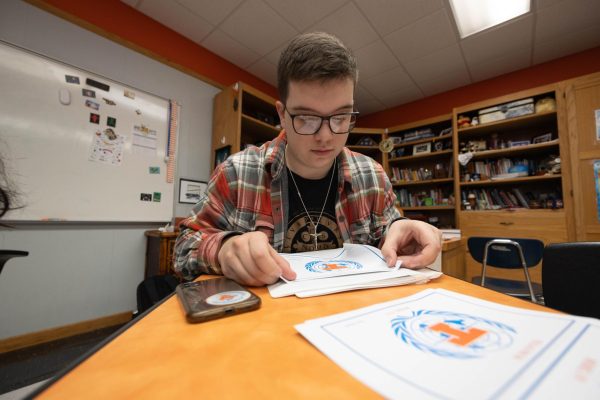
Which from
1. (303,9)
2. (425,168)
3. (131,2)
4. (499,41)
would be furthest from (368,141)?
(131,2)

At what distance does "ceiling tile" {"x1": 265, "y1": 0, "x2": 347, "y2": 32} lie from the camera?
6.18 feet

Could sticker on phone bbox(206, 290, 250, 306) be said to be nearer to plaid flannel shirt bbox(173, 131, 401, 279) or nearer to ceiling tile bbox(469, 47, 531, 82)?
plaid flannel shirt bbox(173, 131, 401, 279)

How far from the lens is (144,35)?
2.03m

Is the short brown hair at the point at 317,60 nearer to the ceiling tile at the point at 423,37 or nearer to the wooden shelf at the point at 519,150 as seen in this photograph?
the ceiling tile at the point at 423,37

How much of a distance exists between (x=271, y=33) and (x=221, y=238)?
237 cm

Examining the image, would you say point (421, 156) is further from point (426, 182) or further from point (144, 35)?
point (144, 35)

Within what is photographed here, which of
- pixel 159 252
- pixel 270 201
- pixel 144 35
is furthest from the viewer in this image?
pixel 144 35

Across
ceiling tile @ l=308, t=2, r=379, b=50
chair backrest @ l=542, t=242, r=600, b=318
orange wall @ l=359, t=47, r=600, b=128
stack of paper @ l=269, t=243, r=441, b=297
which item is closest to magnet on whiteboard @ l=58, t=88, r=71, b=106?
ceiling tile @ l=308, t=2, r=379, b=50

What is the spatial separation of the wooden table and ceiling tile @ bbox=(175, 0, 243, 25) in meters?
2.39

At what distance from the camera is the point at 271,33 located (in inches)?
87.5

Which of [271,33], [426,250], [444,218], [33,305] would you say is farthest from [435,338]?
[444,218]

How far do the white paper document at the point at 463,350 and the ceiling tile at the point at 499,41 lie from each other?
2.99 m

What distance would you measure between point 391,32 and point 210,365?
278cm

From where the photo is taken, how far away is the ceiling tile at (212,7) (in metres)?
1.88
